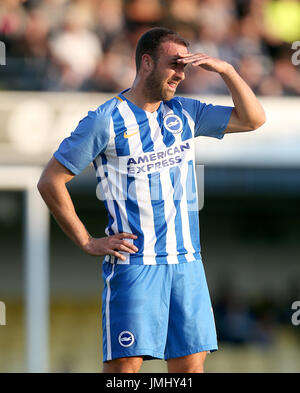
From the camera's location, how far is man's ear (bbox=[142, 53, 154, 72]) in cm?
330

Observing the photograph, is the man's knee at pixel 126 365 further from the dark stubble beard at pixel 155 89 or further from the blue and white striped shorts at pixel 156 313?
the dark stubble beard at pixel 155 89

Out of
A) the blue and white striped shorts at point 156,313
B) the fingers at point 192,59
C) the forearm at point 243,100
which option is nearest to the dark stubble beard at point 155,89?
the fingers at point 192,59

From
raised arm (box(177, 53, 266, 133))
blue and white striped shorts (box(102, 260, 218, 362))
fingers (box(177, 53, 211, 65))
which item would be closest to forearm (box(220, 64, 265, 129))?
raised arm (box(177, 53, 266, 133))

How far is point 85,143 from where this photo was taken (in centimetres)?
327

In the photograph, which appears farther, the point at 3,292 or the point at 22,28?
the point at 3,292

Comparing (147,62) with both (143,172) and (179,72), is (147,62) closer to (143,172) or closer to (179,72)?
(179,72)

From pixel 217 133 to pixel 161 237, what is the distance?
534 mm

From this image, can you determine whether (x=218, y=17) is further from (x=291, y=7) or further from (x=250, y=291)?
(x=250, y=291)

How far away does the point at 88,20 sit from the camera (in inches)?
349

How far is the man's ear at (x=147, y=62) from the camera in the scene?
3297 mm

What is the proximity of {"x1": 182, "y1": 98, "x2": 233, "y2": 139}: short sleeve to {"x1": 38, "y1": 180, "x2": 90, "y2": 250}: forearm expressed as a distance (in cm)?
63

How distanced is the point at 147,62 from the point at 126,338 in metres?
1.12

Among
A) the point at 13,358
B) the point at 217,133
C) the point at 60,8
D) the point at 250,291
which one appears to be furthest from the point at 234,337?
the point at 217,133

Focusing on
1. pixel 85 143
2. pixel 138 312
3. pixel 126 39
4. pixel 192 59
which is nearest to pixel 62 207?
pixel 85 143
